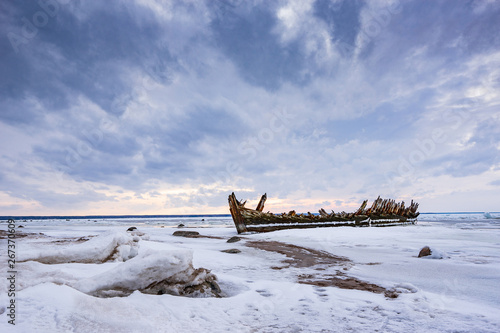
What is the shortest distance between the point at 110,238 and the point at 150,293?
2.39 meters

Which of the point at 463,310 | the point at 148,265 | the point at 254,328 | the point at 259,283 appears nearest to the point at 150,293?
the point at 148,265

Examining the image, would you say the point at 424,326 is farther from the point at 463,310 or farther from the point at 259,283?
the point at 259,283

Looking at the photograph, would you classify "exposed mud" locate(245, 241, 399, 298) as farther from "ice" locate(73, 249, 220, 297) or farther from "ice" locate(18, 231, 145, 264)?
"ice" locate(18, 231, 145, 264)

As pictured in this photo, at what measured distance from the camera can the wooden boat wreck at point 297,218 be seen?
14.7 metres

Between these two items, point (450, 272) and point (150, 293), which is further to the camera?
point (450, 272)

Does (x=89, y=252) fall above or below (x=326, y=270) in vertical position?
above

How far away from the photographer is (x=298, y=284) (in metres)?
3.62

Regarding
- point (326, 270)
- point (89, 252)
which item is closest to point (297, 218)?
point (326, 270)

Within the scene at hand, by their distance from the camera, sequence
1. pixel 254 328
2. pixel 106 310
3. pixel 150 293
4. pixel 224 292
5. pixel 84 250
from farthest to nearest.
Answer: pixel 84 250 → pixel 224 292 → pixel 150 293 → pixel 254 328 → pixel 106 310

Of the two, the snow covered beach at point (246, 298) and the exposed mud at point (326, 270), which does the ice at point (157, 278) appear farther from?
the exposed mud at point (326, 270)

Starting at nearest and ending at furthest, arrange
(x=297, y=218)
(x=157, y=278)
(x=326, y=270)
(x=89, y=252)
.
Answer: (x=157, y=278), (x=89, y=252), (x=326, y=270), (x=297, y=218)

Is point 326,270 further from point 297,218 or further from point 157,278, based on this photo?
point 297,218

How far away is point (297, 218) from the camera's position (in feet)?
53.1

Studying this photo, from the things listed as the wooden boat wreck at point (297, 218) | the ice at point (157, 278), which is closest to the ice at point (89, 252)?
the ice at point (157, 278)
